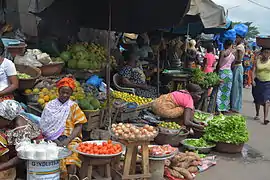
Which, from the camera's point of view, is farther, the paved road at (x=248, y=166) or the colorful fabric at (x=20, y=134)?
the paved road at (x=248, y=166)

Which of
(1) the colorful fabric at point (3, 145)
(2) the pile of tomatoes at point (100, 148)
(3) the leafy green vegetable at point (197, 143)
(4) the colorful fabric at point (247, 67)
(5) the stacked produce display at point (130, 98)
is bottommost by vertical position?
(4) the colorful fabric at point (247, 67)

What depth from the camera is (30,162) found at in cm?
346

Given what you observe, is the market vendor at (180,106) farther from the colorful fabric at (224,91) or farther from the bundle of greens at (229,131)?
the colorful fabric at (224,91)

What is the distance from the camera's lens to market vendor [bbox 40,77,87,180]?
4.18 m

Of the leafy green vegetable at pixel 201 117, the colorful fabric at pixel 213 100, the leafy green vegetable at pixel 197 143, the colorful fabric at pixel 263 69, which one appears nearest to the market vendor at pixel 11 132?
the leafy green vegetable at pixel 197 143

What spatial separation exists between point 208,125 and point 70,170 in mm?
2860

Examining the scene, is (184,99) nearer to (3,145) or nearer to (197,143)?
(197,143)

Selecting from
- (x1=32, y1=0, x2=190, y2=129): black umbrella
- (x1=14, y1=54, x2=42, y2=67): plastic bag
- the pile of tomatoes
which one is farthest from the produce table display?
(x1=32, y1=0, x2=190, y2=129): black umbrella

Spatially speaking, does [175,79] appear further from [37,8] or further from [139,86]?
[37,8]

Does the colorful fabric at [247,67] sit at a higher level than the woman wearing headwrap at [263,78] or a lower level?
lower

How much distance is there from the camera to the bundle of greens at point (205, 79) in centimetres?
789

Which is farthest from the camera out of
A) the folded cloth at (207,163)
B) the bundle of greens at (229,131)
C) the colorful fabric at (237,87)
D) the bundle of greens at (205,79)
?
the colorful fabric at (237,87)

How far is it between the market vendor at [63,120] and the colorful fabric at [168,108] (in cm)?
225

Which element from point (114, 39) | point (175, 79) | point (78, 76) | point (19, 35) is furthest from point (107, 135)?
point (114, 39)
